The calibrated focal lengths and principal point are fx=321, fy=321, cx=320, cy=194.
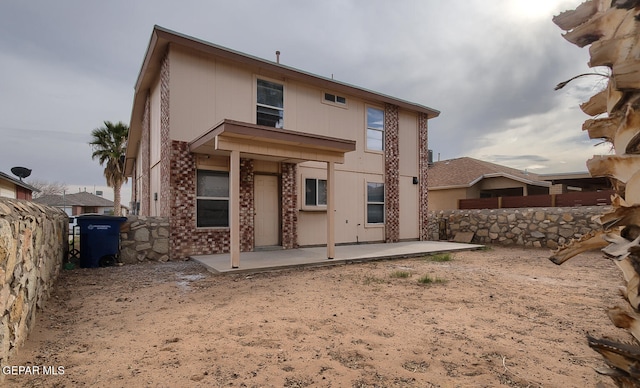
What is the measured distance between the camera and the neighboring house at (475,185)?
1806cm

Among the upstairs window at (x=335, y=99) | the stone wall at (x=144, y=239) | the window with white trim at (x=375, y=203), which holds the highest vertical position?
the upstairs window at (x=335, y=99)

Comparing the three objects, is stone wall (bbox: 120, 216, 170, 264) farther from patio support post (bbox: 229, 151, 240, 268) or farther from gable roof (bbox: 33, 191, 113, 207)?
gable roof (bbox: 33, 191, 113, 207)

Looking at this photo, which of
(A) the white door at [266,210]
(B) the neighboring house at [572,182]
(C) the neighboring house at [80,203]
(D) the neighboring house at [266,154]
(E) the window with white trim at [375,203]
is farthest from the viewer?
(C) the neighboring house at [80,203]

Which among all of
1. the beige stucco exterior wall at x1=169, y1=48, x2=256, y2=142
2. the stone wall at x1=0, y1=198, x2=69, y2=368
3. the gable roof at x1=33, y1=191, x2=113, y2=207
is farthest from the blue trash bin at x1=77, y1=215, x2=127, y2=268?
the gable roof at x1=33, y1=191, x2=113, y2=207

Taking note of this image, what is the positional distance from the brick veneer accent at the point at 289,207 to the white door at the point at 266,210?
272 mm

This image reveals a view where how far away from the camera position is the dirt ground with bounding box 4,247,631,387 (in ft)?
8.82

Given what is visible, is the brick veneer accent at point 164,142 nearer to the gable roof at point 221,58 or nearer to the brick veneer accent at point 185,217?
the brick veneer accent at point 185,217

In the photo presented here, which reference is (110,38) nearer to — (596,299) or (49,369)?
(49,369)

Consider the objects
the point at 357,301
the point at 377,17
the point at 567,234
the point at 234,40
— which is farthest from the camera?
the point at 234,40

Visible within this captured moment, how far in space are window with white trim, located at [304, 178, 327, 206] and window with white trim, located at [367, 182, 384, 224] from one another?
6.72ft

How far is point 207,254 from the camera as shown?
868 centimetres

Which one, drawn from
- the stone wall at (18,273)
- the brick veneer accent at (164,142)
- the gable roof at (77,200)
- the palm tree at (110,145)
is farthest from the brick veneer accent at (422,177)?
the gable roof at (77,200)

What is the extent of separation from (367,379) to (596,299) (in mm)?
4556

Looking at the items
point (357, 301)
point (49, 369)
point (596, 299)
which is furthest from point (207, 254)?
point (596, 299)
